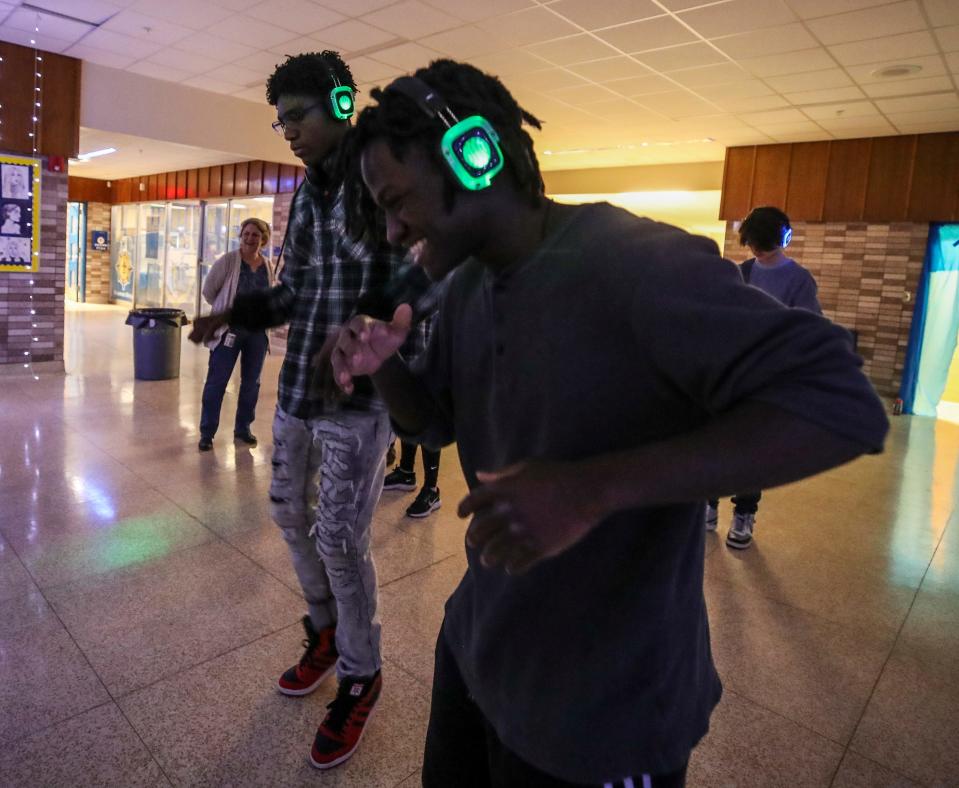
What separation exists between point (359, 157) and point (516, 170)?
0.23 m

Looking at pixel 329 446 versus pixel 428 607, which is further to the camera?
pixel 428 607

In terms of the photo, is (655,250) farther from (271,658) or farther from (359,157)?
(271,658)

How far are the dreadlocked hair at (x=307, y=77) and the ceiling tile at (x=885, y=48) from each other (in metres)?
5.62

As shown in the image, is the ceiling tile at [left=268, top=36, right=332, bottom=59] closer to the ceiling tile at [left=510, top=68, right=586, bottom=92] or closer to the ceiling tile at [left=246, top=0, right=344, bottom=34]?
the ceiling tile at [left=246, top=0, right=344, bottom=34]

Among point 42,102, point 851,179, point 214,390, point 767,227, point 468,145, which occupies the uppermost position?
point 851,179

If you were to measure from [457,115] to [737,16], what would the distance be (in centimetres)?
560

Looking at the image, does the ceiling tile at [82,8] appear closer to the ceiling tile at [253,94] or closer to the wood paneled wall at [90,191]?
the ceiling tile at [253,94]

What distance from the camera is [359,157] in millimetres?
985

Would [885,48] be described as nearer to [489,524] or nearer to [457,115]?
[457,115]

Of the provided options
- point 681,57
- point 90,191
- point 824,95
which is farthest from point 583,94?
point 90,191

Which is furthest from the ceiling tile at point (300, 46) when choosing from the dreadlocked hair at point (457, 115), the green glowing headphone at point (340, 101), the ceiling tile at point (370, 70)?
the dreadlocked hair at point (457, 115)

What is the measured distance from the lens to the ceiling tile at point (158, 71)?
7.98m

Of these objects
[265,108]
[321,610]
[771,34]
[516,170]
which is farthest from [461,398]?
[265,108]

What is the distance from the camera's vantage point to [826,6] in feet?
16.8
